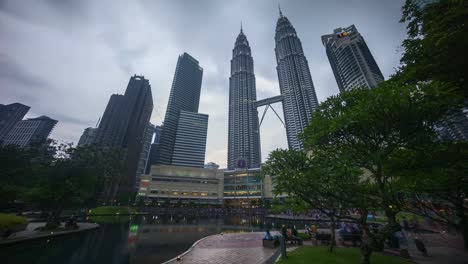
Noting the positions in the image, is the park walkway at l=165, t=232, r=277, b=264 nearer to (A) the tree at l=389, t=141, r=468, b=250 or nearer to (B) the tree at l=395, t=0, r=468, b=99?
(A) the tree at l=389, t=141, r=468, b=250

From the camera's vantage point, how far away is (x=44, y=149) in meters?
52.0

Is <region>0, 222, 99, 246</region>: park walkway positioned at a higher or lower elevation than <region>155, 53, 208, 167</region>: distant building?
lower

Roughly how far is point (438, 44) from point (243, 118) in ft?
512

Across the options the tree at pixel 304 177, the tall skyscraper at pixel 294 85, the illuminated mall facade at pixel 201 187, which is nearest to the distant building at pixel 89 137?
the illuminated mall facade at pixel 201 187

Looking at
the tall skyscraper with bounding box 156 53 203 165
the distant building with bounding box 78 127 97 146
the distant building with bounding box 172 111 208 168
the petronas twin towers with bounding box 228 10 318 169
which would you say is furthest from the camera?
the distant building with bounding box 78 127 97 146

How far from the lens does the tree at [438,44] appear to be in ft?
23.1

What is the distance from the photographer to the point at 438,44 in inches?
288

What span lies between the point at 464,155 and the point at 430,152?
143 cm

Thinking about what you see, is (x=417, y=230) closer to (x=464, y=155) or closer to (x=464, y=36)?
(x=464, y=155)

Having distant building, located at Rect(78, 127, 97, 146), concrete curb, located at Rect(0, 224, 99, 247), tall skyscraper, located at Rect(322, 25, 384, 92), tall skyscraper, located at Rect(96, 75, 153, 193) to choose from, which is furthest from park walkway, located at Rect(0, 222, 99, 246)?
distant building, located at Rect(78, 127, 97, 146)

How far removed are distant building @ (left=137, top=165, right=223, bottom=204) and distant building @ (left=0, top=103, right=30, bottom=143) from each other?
15170cm

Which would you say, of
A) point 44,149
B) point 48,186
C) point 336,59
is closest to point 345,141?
point 48,186

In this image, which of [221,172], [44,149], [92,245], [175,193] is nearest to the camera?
[92,245]

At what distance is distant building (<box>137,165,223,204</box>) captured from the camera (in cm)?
9081
